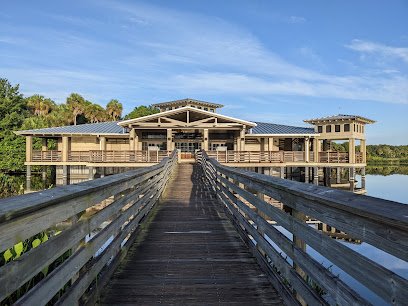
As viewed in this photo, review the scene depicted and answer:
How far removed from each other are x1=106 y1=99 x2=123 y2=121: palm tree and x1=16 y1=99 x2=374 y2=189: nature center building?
33968mm

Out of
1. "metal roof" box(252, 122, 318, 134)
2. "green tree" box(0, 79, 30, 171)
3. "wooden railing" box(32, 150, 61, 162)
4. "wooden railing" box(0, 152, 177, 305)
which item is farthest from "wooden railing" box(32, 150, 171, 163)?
"wooden railing" box(0, 152, 177, 305)

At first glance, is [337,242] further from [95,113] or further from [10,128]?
[95,113]

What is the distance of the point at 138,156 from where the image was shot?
26.9 metres

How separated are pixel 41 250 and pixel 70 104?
65.4 metres

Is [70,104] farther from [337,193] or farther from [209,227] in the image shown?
[337,193]

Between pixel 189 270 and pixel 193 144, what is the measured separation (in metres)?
29.7

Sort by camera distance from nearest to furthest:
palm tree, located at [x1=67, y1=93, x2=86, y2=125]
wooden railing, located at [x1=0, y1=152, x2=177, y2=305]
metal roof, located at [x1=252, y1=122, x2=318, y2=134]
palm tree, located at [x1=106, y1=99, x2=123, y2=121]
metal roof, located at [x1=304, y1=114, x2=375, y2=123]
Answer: wooden railing, located at [x1=0, y1=152, x2=177, y2=305] < metal roof, located at [x1=252, y1=122, x2=318, y2=134] < metal roof, located at [x1=304, y1=114, x2=375, y2=123] < palm tree, located at [x1=67, y1=93, x2=86, y2=125] < palm tree, located at [x1=106, y1=99, x2=123, y2=121]

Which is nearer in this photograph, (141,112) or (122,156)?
(122,156)

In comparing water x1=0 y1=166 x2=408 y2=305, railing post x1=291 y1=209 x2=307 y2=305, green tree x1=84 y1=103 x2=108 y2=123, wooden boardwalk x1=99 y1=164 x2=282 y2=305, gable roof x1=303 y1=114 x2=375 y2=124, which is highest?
green tree x1=84 y1=103 x2=108 y2=123

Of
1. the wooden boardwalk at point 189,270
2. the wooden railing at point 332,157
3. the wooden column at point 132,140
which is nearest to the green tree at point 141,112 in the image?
the wooden column at point 132,140

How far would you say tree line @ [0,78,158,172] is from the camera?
4069 cm

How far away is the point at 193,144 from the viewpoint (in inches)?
1348

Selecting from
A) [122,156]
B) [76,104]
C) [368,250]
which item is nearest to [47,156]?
[122,156]

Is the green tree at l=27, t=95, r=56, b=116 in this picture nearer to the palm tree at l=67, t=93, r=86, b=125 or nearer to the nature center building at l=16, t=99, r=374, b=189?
the palm tree at l=67, t=93, r=86, b=125
